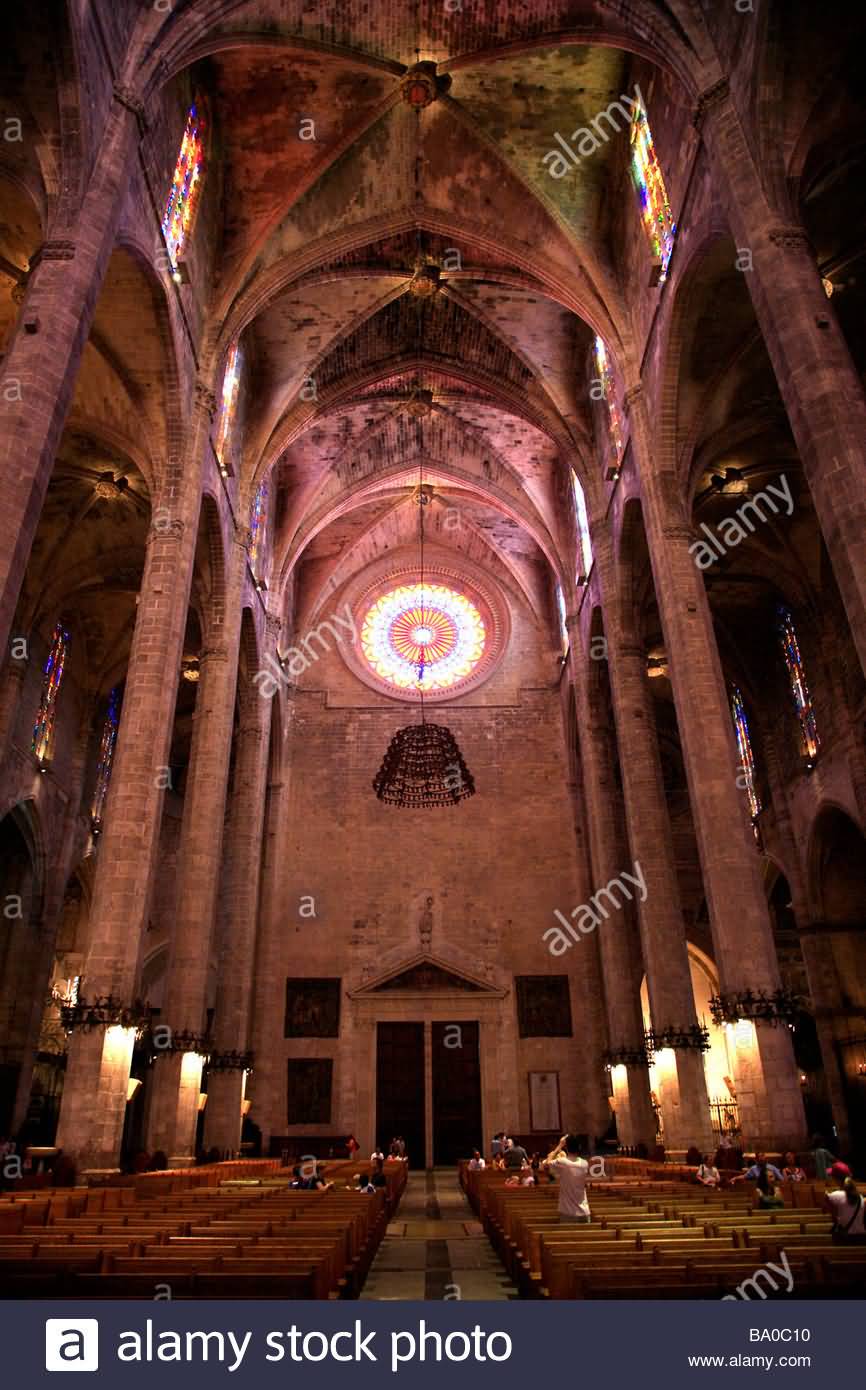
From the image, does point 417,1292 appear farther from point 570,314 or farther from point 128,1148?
point 128,1148

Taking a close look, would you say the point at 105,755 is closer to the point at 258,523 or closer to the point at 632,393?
the point at 258,523

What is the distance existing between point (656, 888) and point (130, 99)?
15.4 meters

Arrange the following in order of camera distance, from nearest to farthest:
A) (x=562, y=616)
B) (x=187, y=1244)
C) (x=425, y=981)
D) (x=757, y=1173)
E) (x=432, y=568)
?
(x=187, y=1244) → (x=757, y=1173) → (x=425, y=981) → (x=562, y=616) → (x=432, y=568)

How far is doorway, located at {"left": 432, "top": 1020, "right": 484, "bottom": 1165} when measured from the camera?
2473cm

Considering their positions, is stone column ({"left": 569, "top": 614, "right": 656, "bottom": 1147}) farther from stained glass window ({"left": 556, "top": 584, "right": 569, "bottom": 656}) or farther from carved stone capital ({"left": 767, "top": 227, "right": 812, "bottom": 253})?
carved stone capital ({"left": 767, "top": 227, "right": 812, "bottom": 253})

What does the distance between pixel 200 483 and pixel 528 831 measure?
1585 centimetres

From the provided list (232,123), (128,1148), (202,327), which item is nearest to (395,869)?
(128,1148)

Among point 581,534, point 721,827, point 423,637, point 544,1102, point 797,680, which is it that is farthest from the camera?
point 423,637

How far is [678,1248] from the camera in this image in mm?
5355

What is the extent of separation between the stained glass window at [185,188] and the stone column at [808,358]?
9.10 m

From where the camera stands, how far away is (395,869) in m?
27.4

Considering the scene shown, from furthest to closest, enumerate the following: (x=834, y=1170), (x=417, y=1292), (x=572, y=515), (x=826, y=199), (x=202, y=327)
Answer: (x=572, y=515) < (x=202, y=327) < (x=826, y=199) < (x=417, y=1292) < (x=834, y=1170)

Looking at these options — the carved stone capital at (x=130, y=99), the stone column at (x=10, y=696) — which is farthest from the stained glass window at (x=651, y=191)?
the stone column at (x=10, y=696)

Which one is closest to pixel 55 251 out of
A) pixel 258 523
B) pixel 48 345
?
Answer: pixel 48 345
